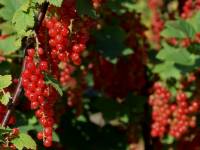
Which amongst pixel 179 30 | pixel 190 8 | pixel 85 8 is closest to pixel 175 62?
pixel 179 30

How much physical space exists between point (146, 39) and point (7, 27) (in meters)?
1.88

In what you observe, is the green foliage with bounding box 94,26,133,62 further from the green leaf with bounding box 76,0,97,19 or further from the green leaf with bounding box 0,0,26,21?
the green leaf with bounding box 76,0,97,19

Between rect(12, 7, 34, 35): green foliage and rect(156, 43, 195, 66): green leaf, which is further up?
rect(12, 7, 34, 35): green foliage

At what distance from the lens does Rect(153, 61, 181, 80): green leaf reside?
5.11 meters

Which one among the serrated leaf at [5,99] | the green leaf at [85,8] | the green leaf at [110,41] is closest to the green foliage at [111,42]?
the green leaf at [110,41]

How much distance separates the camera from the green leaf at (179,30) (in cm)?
470

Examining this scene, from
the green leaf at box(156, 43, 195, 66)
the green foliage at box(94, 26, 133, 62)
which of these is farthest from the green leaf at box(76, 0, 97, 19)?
the green foliage at box(94, 26, 133, 62)

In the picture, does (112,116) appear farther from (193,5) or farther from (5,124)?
(5,124)

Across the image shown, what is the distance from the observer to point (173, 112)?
5.21 metres

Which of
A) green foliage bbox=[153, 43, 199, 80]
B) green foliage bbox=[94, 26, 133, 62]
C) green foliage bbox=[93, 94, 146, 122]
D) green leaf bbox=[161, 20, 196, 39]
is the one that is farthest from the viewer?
green foliage bbox=[93, 94, 146, 122]

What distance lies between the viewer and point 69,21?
120 inches

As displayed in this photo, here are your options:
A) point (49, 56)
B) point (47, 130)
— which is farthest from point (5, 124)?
point (49, 56)

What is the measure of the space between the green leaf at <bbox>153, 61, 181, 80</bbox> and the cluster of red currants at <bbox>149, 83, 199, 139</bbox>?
0.14 metres

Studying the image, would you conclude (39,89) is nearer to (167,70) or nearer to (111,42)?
(167,70)
